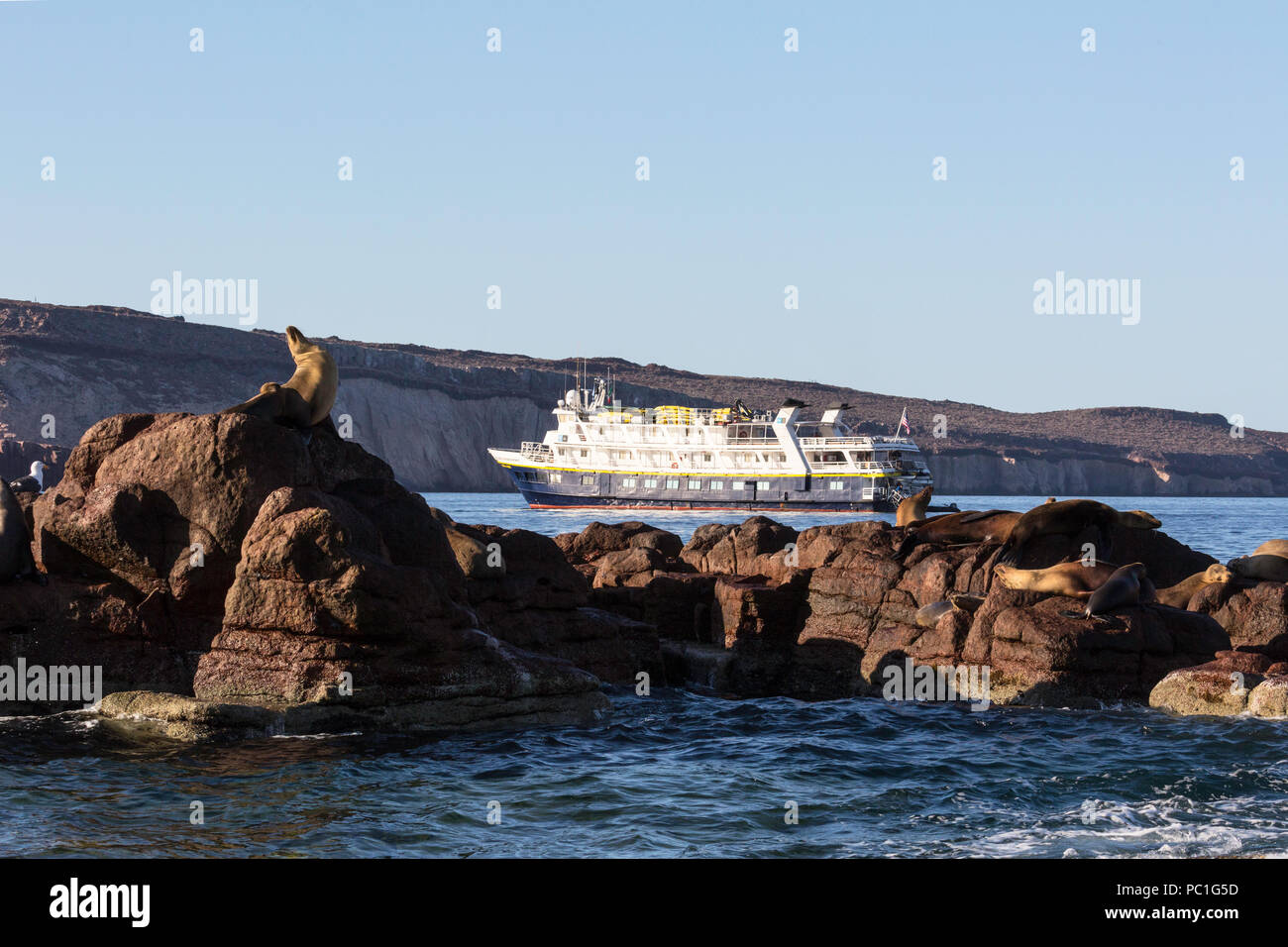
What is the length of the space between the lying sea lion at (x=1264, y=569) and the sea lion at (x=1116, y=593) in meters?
4.14

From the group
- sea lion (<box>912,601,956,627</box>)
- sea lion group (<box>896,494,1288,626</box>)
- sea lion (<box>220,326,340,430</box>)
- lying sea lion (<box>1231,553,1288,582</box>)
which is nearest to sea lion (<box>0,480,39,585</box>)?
sea lion (<box>220,326,340,430</box>)

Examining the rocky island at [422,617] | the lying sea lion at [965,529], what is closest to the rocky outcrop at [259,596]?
the rocky island at [422,617]

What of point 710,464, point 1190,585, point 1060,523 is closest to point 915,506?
point 1060,523

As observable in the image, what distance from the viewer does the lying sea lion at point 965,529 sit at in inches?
783

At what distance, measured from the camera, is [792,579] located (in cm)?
1889

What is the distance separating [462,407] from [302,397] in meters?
112

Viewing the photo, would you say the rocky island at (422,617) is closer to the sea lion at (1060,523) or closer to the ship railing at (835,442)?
the sea lion at (1060,523)

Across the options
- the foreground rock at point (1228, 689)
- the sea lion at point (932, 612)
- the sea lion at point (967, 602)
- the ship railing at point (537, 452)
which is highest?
the ship railing at point (537, 452)

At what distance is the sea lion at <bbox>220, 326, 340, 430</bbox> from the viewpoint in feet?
50.0

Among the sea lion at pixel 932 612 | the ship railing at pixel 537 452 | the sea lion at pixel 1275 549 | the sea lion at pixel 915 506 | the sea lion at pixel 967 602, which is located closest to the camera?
the sea lion at pixel 967 602

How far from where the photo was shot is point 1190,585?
59.6 ft
